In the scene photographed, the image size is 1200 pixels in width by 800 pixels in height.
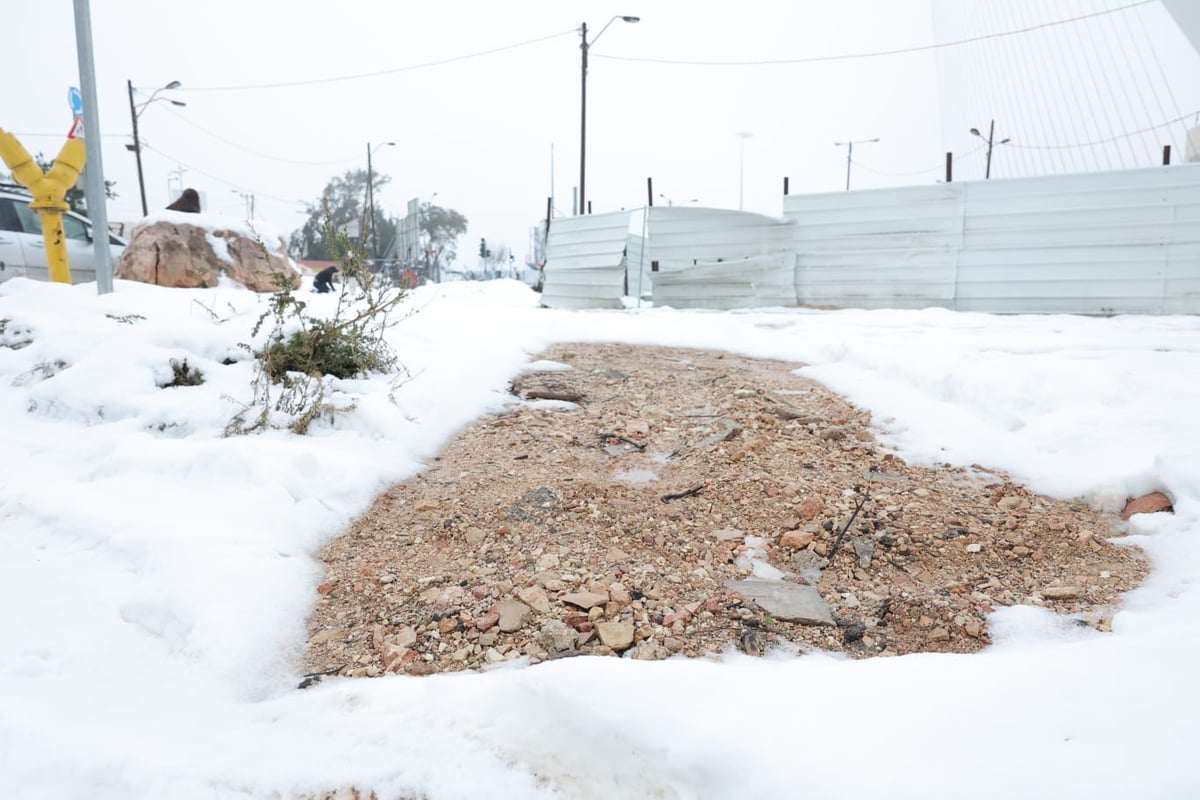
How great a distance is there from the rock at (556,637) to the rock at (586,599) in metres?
0.11

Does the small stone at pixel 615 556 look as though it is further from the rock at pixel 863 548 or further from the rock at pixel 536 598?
the rock at pixel 863 548

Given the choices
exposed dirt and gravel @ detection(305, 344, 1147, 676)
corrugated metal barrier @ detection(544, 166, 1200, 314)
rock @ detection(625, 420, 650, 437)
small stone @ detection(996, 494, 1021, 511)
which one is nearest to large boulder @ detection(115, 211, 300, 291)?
corrugated metal barrier @ detection(544, 166, 1200, 314)

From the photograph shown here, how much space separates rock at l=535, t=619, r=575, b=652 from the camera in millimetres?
2094

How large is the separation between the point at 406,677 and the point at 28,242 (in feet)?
36.3

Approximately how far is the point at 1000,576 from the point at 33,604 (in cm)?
320

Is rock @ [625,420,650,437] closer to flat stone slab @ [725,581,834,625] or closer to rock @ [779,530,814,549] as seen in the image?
rock @ [779,530,814,549]

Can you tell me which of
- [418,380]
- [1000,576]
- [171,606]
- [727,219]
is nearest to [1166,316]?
[727,219]

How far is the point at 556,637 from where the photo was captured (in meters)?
2.13

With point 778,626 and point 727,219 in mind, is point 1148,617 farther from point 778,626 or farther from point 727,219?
point 727,219

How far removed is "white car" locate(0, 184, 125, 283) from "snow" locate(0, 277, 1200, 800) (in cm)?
678

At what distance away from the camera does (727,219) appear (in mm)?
12008

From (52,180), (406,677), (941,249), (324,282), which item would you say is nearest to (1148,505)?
(406,677)

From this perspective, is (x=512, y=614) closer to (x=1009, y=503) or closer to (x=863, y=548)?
(x=863, y=548)

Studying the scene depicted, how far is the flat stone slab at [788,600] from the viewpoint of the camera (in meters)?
2.25
